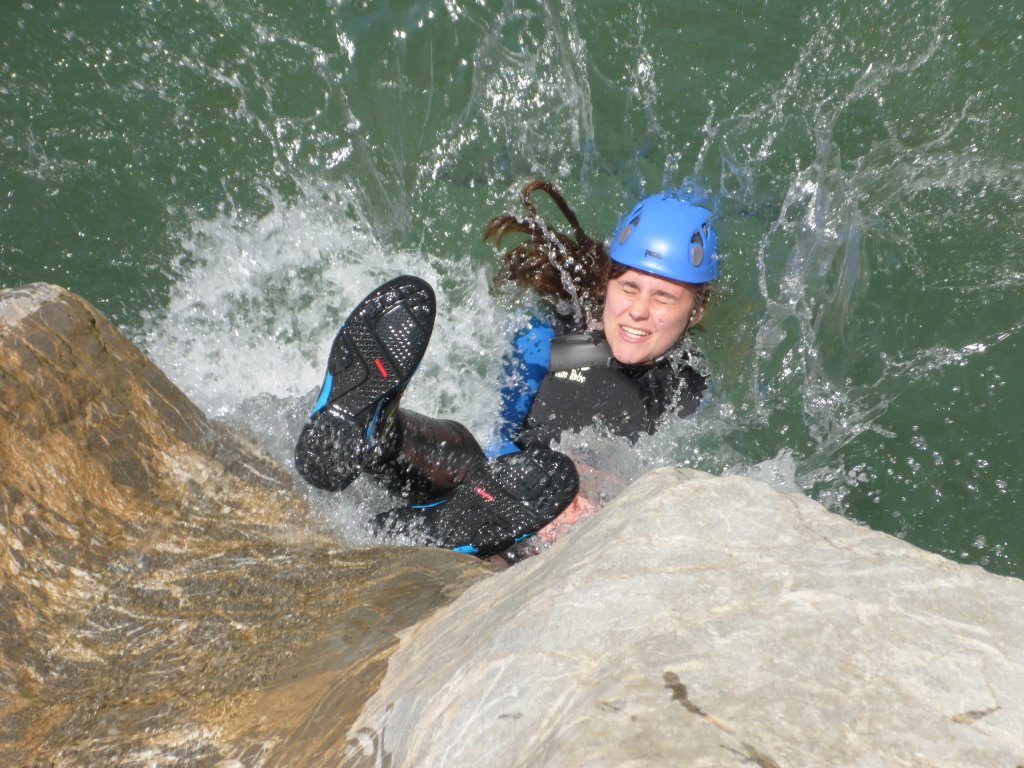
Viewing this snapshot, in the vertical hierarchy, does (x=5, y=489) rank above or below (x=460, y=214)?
below

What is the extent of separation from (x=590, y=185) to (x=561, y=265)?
130cm

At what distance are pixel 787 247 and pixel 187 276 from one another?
340 cm

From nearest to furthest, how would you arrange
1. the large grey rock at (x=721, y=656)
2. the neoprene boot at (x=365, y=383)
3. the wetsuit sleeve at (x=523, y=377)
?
1. the large grey rock at (x=721, y=656)
2. the neoprene boot at (x=365, y=383)
3. the wetsuit sleeve at (x=523, y=377)

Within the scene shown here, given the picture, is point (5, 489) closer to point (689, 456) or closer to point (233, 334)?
point (233, 334)

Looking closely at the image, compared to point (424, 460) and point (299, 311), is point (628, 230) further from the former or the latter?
point (299, 311)

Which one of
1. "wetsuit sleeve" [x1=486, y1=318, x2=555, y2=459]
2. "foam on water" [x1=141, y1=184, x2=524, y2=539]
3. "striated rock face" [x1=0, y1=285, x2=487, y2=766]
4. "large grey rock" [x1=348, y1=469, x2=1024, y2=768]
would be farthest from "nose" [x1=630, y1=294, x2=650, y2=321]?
"large grey rock" [x1=348, y1=469, x2=1024, y2=768]

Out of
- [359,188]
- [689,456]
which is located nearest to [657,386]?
[689,456]

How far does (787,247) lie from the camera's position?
5516 millimetres

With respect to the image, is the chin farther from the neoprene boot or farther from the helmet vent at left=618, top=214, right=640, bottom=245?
the neoprene boot

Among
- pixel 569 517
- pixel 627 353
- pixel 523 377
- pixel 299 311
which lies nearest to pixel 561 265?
pixel 523 377

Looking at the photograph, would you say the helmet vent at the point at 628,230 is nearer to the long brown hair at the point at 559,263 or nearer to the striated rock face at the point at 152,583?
the long brown hair at the point at 559,263

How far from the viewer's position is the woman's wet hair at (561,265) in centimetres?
457

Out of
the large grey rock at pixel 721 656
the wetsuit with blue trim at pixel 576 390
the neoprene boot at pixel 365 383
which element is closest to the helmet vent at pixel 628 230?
the wetsuit with blue trim at pixel 576 390

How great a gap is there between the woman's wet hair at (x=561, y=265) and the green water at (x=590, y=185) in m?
0.65
